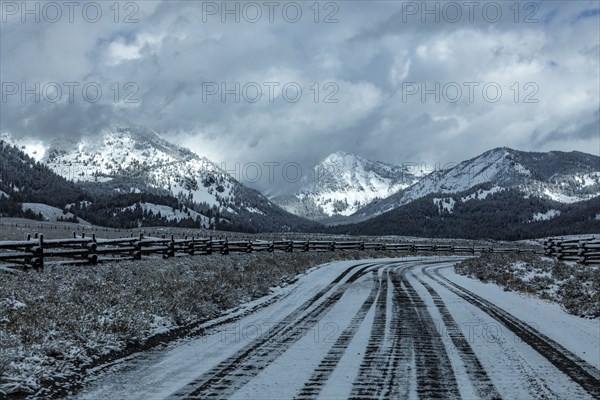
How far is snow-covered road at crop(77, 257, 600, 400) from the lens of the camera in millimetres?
5828

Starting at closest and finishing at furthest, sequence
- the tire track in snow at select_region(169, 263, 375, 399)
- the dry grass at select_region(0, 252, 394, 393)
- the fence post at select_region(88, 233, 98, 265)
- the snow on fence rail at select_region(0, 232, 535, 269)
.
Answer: the tire track in snow at select_region(169, 263, 375, 399), the dry grass at select_region(0, 252, 394, 393), the snow on fence rail at select_region(0, 232, 535, 269), the fence post at select_region(88, 233, 98, 265)

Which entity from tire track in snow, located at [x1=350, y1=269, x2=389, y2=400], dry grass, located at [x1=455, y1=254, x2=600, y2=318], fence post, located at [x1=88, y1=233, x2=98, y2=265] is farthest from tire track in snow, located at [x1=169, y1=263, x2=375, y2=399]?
fence post, located at [x1=88, y1=233, x2=98, y2=265]

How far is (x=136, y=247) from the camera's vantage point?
2247 centimetres

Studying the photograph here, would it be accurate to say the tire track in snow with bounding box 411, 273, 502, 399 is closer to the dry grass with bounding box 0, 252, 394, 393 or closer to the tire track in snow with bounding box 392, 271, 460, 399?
A: the tire track in snow with bounding box 392, 271, 460, 399

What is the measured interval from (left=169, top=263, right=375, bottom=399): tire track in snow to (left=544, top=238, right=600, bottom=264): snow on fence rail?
77.4 feet

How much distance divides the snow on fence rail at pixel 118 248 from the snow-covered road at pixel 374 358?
328 inches

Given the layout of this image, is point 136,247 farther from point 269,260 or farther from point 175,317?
point 175,317

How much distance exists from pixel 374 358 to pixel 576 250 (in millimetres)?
31131

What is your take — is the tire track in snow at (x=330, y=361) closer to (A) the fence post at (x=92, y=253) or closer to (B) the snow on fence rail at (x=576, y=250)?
(A) the fence post at (x=92, y=253)

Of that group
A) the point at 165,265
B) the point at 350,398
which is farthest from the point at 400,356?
the point at 165,265

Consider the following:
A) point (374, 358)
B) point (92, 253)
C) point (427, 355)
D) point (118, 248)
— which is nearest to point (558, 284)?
point (427, 355)

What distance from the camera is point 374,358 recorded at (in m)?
7.31

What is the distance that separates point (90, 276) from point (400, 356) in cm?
1085

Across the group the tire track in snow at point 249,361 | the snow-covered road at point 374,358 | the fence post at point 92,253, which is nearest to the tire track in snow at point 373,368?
the snow-covered road at point 374,358
